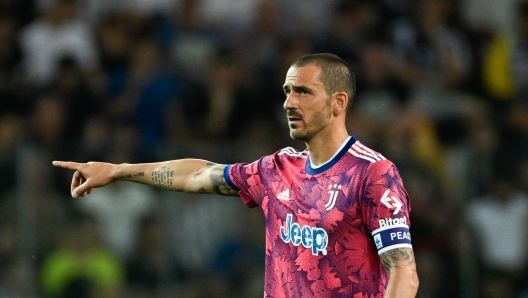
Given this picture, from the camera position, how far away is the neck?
5.49 metres

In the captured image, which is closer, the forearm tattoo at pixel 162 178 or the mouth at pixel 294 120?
the mouth at pixel 294 120

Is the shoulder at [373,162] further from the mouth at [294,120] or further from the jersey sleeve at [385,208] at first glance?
the mouth at [294,120]

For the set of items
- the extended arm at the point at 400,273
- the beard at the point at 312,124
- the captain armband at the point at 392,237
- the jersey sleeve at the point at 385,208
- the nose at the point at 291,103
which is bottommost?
the extended arm at the point at 400,273

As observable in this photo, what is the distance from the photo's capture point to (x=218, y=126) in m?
10.8

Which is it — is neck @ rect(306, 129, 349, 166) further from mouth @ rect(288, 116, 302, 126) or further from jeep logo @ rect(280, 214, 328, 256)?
jeep logo @ rect(280, 214, 328, 256)

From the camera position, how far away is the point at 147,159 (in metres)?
10.1

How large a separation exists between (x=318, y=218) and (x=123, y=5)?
7.76 metres

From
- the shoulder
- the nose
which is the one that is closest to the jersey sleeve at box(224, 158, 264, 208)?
the nose

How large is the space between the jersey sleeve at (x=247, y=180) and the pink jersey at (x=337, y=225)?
0.61ft

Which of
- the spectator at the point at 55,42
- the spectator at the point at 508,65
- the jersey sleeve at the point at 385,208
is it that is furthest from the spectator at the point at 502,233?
the jersey sleeve at the point at 385,208

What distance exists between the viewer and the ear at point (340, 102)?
18.1ft

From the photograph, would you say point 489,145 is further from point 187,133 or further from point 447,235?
point 187,133

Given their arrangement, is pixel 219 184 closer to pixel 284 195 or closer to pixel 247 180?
pixel 247 180

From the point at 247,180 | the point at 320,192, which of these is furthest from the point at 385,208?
the point at 247,180
